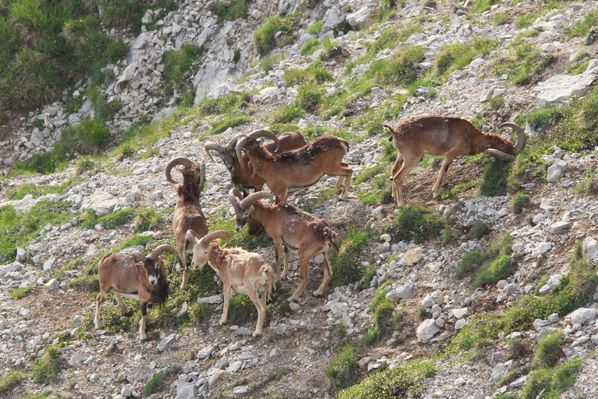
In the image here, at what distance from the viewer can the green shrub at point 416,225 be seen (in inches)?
672

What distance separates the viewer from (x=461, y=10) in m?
24.9

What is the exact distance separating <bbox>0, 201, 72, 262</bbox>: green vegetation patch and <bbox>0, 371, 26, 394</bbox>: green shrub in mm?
4371

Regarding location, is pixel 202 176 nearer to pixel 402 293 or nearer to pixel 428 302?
pixel 402 293

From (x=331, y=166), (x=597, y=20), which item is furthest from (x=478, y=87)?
(x=331, y=166)

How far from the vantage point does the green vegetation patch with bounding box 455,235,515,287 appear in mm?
15352

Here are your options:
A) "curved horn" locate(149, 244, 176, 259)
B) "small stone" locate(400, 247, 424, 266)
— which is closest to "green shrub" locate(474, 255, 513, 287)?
"small stone" locate(400, 247, 424, 266)

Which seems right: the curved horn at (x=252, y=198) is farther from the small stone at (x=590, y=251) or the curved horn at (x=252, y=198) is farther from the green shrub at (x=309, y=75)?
the green shrub at (x=309, y=75)

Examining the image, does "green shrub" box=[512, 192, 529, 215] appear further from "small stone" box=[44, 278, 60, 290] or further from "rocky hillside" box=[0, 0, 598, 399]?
"small stone" box=[44, 278, 60, 290]

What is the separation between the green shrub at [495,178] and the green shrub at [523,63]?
284 cm

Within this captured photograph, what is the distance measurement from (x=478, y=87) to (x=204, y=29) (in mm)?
10788

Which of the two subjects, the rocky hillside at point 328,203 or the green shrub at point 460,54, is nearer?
the rocky hillside at point 328,203

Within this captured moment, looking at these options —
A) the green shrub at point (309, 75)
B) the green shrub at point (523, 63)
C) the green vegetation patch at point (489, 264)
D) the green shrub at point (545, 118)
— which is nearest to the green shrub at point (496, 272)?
the green vegetation patch at point (489, 264)

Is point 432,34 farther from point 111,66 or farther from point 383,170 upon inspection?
point 111,66

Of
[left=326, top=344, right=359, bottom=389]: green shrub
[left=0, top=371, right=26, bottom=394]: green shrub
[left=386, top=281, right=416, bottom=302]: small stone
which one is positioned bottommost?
[left=0, top=371, right=26, bottom=394]: green shrub
